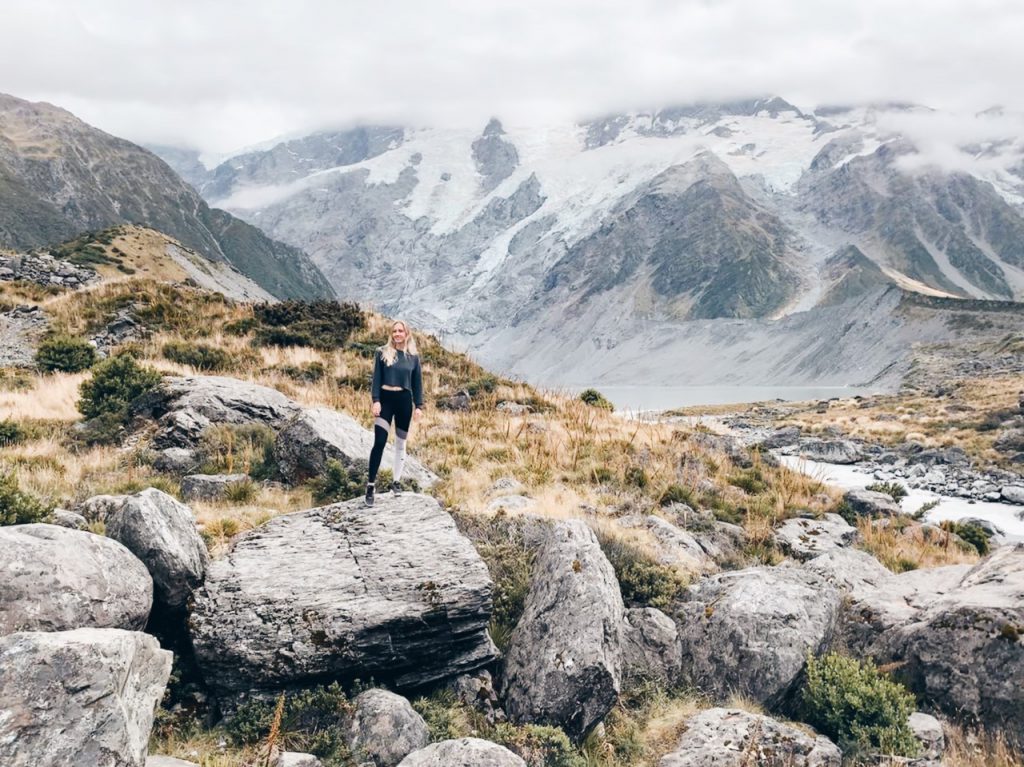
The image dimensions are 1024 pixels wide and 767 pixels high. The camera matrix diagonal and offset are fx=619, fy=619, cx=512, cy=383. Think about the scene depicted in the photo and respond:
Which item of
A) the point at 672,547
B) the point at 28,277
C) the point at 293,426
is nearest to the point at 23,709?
the point at 293,426

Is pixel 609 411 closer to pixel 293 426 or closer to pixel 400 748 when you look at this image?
pixel 293 426

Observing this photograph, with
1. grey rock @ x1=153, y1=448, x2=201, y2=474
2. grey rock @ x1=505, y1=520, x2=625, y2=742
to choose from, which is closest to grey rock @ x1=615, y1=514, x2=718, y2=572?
grey rock @ x1=505, y1=520, x2=625, y2=742

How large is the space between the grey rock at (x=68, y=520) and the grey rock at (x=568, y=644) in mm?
5396

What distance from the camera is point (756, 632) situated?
802cm

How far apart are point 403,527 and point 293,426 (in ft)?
14.2

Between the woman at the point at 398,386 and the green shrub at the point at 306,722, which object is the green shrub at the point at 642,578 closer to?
the woman at the point at 398,386

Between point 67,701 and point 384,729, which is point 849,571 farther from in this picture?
point 67,701

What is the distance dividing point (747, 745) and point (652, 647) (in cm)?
183

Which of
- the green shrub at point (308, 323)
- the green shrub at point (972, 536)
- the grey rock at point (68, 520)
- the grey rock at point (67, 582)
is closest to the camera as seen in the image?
the grey rock at point (67, 582)

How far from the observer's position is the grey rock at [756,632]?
25.5 feet

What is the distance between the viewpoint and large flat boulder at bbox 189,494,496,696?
6562 millimetres

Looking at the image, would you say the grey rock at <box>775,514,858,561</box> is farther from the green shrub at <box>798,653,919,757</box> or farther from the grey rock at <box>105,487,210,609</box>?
the grey rock at <box>105,487,210,609</box>

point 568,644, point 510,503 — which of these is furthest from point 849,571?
point 568,644

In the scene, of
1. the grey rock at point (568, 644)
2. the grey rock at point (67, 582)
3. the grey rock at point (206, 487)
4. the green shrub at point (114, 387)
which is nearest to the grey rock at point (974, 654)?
the grey rock at point (568, 644)
